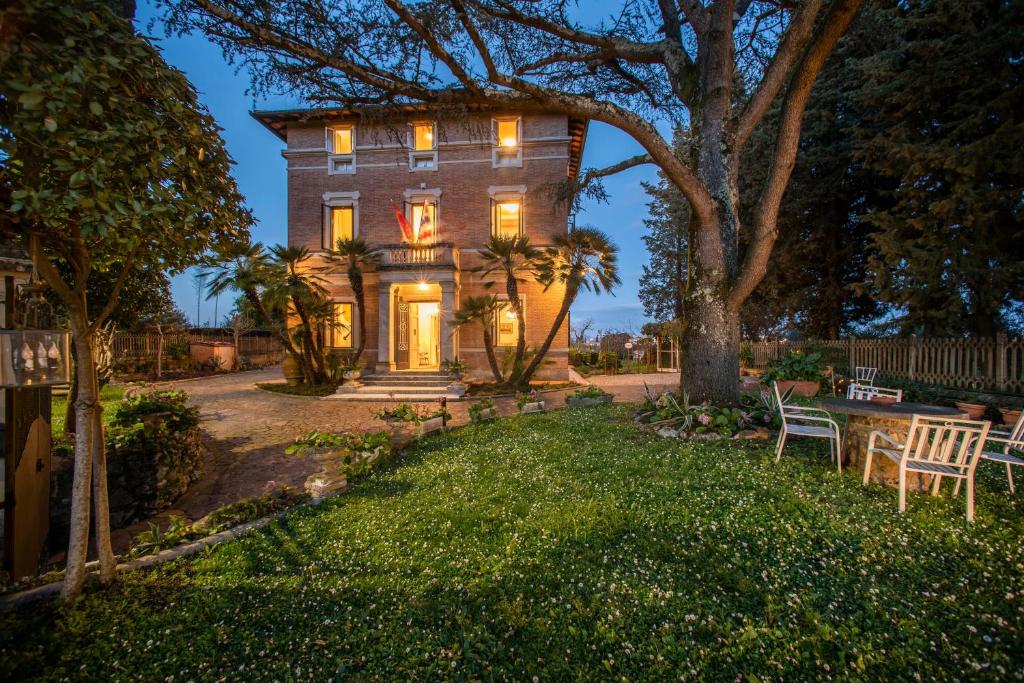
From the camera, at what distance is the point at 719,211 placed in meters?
6.61

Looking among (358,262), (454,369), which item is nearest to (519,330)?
(454,369)

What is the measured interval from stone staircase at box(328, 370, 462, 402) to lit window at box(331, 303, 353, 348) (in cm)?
263

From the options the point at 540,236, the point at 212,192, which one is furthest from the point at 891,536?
the point at 540,236

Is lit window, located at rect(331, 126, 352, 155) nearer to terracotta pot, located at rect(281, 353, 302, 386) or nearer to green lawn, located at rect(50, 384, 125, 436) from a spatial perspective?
terracotta pot, located at rect(281, 353, 302, 386)

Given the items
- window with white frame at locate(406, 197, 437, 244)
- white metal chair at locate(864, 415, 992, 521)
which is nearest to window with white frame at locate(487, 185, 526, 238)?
window with white frame at locate(406, 197, 437, 244)

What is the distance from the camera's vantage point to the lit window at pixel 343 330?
645 inches

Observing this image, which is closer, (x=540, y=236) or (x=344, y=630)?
(x=344, y=630)

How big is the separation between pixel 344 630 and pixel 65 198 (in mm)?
2624

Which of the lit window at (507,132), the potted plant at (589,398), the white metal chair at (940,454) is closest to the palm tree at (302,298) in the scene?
the lit window at (507,132)

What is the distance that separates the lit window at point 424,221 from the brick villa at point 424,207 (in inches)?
1.9

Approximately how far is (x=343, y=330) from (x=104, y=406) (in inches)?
309

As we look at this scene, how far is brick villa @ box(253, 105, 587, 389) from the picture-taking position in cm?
1553

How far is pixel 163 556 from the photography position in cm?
313

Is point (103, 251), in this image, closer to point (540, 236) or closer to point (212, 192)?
point (212, 192)
